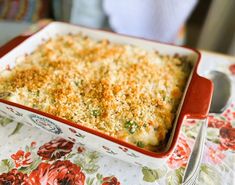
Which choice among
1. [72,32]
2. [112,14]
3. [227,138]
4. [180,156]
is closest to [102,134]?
[180,156]

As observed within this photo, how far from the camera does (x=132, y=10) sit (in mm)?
1321

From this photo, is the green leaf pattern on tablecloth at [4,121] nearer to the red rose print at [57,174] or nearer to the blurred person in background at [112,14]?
the red rose print at [57,174]

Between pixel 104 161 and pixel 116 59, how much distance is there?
0.33 meters

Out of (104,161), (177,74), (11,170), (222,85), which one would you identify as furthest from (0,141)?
(222,85)

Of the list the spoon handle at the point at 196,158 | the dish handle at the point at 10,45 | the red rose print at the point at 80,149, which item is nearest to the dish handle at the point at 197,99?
the spoon handle at the point at 196,158

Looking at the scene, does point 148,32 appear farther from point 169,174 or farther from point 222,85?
point 169,174

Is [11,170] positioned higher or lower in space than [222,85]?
lower

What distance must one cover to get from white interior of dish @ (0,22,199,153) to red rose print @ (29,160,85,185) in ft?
1.02

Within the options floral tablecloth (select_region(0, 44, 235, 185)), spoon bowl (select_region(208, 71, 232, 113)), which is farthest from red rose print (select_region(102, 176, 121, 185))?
spoon bowl (select_region(208, 71, 232, 113))

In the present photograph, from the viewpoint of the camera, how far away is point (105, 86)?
722 mm

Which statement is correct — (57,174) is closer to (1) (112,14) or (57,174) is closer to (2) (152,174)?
(2) (152,174)

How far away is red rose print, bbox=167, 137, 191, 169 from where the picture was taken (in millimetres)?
657

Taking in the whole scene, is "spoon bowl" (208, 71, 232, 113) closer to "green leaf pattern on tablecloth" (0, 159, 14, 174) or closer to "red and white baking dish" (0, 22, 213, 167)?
"red and white baking dish" (0, 22, 213, 167)

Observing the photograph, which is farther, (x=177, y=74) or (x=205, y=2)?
(x=205, y=2)
